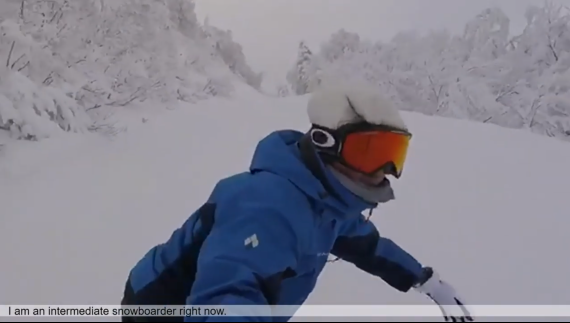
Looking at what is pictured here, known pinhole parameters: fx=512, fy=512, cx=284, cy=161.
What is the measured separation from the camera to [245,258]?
1.10 metres

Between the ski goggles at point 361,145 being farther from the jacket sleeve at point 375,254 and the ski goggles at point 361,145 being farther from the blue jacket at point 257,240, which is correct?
the jacket sleeve at point 375,254

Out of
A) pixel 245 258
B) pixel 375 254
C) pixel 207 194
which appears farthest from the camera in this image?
pixel 207 194

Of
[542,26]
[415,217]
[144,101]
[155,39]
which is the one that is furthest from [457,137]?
[542,26]

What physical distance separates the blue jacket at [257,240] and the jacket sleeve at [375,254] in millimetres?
306

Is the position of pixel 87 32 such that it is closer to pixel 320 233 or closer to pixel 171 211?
pixel 171 211

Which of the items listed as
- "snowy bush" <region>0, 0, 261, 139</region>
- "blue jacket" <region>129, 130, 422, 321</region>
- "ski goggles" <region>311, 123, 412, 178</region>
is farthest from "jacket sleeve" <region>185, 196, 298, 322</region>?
"snowy bush" <region>0, 0, 261, 139</region>

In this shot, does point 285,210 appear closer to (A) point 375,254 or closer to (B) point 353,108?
(B) point 353,108

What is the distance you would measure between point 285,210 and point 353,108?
13.2 inches

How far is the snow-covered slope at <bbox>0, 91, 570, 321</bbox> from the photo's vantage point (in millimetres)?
2717

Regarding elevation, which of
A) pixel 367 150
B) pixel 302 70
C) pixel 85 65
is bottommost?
pixel 302 70

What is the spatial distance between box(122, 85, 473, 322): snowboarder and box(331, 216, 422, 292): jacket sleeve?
0.31 meters

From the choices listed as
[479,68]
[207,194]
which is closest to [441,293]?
[207,194]

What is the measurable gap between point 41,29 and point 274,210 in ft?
22.8

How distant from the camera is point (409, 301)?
8.01 feet
